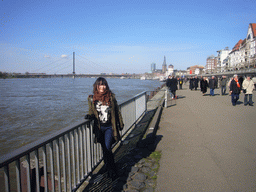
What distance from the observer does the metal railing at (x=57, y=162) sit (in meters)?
2.14

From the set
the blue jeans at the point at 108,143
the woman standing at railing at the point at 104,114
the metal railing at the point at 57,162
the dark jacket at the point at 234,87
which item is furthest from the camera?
the dark jacket at the point at 234,87

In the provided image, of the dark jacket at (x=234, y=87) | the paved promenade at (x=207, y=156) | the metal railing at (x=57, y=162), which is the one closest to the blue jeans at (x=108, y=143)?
the metal railing at (x=57, y=162)

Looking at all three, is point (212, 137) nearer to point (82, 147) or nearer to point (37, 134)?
point (82, 147)

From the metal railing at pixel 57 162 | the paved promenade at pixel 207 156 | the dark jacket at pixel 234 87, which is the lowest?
the paved promenade at pixel 207 156

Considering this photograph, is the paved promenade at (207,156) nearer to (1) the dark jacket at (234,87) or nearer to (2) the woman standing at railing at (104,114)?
(2) the woman standing at railing at (104,114)

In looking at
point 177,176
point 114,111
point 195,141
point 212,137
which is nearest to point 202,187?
point 177,176

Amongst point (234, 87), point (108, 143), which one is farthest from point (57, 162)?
point (234, 87)

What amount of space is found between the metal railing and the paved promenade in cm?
124

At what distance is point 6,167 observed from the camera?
190cm

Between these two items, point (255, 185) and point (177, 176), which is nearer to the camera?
point (255, 185)

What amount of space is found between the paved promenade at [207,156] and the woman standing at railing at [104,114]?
3.63 ft

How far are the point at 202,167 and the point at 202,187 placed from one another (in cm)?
79

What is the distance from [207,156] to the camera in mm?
4695

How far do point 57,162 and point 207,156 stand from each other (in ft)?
10.8
